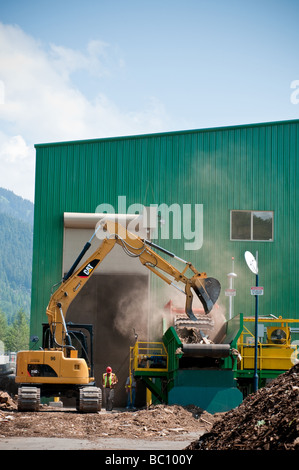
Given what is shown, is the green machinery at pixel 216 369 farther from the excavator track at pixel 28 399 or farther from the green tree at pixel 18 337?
the green tree at pixel 18 337

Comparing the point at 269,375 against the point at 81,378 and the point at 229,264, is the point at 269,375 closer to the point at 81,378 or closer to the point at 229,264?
the point at 81,378

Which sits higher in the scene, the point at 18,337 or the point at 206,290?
the point at 206,290

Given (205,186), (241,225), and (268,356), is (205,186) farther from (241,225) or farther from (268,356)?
(268,356)

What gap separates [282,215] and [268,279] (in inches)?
121

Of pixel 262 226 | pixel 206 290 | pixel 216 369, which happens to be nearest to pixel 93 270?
pixel 206 290

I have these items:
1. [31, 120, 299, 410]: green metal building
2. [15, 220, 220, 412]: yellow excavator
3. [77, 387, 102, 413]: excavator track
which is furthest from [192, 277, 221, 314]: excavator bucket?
[31, 120, 299, 410]: green metal building

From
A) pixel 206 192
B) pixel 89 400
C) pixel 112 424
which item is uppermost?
pixel 206 192

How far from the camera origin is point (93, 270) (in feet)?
77.9

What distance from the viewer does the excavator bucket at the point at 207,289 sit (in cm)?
2259

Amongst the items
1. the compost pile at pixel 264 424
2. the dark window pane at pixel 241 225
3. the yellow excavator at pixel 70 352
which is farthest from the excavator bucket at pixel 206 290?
the compost pile at pixel 264 424

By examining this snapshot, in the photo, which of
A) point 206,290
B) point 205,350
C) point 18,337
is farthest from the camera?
point 18,337

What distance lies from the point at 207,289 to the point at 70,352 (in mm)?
4973
